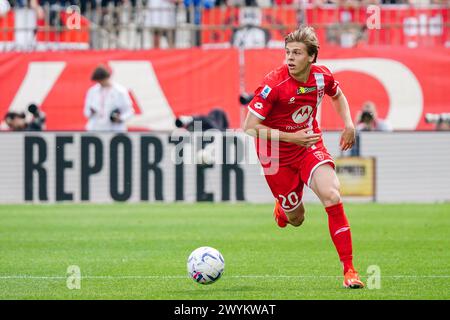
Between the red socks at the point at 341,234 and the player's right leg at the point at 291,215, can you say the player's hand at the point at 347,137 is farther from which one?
the player's right leg at the point at 291,215

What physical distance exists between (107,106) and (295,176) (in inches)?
458

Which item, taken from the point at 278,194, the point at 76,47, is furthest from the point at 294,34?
the point at 76,47

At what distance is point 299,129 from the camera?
10859mm

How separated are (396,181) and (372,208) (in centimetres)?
180

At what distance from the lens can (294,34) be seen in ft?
34.3

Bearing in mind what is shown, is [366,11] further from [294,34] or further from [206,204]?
[294,34]

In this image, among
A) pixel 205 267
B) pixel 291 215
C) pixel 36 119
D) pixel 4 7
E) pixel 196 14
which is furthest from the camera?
pixel 4 7

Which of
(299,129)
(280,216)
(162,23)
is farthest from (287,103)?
(162,23)

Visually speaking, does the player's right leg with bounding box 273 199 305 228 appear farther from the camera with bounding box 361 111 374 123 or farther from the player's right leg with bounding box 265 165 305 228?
the camera with bounding box 361 111 374 123

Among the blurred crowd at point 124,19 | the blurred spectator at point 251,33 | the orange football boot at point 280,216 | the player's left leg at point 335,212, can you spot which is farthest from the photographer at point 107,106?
the player's left leg at point 335,212

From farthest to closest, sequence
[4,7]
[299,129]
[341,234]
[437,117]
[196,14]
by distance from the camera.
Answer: [4,7] < [196,14] < [437,117] < [299,129] < [341,234]

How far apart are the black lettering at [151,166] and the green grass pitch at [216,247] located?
598mm

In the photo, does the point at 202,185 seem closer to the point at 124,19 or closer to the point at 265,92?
the point at 124,19

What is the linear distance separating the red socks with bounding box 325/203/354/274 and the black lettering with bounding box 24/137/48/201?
1165 cm
